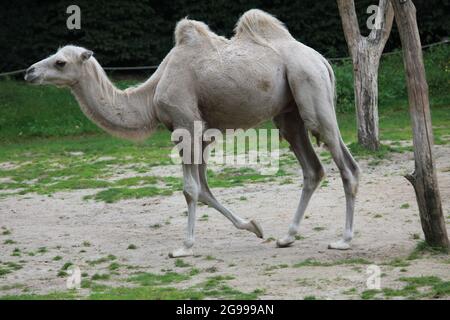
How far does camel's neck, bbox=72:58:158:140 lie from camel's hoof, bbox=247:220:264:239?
1.34 m

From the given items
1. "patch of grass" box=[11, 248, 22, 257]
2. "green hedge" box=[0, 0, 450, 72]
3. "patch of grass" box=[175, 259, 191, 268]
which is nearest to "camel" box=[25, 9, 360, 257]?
"patch of grass" box=[175, 259, 191, 268]

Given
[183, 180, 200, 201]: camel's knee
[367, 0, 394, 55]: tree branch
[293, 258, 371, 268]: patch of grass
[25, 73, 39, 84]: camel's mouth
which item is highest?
[367, 0, 394, 55]: tree branch

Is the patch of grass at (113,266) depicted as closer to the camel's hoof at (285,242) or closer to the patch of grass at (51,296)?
the patch of grass at (51,296)

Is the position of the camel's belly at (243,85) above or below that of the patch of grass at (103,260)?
above

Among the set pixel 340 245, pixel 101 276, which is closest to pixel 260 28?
pixel 340 245

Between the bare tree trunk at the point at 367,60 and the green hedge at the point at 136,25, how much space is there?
881 cm

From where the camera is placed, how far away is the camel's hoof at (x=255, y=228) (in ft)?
28.8

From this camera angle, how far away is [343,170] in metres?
8.45

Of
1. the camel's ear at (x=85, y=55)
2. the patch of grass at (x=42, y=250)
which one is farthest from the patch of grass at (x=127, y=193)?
the camel's ear at (x=85, y=55)

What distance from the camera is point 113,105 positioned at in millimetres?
8859

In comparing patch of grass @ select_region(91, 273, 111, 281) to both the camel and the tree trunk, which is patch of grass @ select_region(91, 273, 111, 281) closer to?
the camel

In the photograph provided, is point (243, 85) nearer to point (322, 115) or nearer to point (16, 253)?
point (322, 115)

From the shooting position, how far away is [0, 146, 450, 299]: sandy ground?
715 centimetres

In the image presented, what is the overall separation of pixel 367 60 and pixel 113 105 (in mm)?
5621
